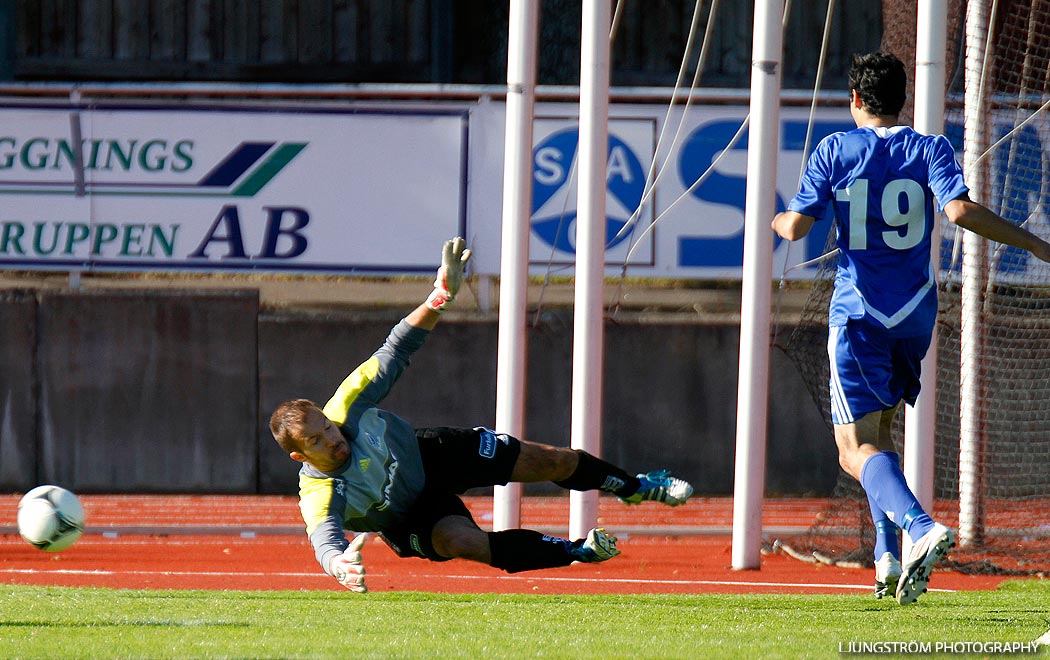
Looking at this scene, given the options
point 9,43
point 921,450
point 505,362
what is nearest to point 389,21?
point 9,43

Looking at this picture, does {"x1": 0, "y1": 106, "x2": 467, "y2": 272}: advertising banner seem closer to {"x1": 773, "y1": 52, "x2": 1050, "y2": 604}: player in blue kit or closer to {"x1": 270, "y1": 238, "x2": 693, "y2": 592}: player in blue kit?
{"x1": 270, "y1": 238, "x2": 693, "y2": 592}: player in blue kit

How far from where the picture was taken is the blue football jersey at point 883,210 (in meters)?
5.63

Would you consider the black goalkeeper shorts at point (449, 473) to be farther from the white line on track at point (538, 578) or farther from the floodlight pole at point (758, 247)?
the floodlight pole at point (758, 247)

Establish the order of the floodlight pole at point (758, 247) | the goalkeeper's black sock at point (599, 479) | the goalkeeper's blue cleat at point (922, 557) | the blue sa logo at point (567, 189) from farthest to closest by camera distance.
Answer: the blue sa logo at point (567, 189), the floodlight pole at point (758, 247), the goalkeeper's black sock at point (599, 479), the goalkeeper's blue cleat at point (922, 557)

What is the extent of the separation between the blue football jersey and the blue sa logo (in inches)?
288

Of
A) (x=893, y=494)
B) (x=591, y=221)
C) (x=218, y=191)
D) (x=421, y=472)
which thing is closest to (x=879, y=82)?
(x=893, y=494)

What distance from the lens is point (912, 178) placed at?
5.63 metres

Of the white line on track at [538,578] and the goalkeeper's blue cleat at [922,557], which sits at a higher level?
the goalkeeper's blue cleat at [922,557]

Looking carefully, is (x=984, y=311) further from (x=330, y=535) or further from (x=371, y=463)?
(x=330, y=535)

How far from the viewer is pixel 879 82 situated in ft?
18.7

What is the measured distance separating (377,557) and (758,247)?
3679 millimetres

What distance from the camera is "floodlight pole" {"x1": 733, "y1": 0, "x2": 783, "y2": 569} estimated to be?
931 cm

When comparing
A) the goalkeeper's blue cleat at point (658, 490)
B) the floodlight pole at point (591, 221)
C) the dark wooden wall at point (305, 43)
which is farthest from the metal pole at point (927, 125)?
the dark wooden wall at point (305, 43)

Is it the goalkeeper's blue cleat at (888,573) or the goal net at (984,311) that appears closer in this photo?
the goalkeeper's blue cleat at (888,573)
